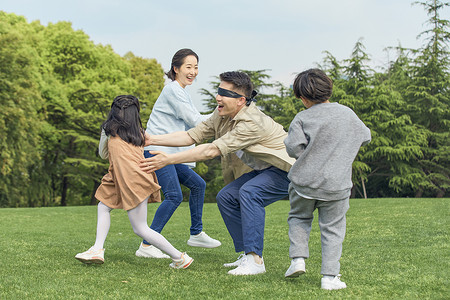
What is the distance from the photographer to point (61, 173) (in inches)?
1344

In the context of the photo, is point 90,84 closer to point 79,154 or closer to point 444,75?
point 79,154

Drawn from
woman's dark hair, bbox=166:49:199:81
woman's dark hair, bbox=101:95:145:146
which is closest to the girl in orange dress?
woman's dark hair, bbox=101:95:145:146

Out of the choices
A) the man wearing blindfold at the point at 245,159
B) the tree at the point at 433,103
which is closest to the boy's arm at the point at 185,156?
the man wearing blindfold at the point at 245,159

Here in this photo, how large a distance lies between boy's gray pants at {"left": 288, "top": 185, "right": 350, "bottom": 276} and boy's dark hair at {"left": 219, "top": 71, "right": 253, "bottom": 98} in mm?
1167

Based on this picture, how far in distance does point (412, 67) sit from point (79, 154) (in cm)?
2305

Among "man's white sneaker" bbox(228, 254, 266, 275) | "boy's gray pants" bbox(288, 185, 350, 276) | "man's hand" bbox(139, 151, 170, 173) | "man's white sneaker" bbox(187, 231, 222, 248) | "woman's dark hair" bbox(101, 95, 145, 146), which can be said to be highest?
"woman's dark hair" bbox(101, 95, 145, 146)

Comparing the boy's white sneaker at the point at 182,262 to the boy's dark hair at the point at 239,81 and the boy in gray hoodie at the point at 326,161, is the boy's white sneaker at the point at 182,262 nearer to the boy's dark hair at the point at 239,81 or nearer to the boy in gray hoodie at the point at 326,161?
the boy in gray hoodie at the point at 326,161

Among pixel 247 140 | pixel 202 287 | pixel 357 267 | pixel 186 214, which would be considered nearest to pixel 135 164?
pixel 247 140

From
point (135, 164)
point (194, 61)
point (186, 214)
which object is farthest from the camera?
point (186, 214)

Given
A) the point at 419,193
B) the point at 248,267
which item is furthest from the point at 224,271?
the point at 419,193

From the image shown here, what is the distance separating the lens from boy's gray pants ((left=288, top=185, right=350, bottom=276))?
12.9 ft

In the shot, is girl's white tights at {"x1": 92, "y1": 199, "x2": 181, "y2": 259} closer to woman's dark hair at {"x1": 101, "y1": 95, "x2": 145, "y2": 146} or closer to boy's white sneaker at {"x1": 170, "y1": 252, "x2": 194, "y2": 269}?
boy's white sneaker at {"x1": 170, "y1": 252, "x2": 194, "y2": 269}

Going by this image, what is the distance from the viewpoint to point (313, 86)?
4.02m

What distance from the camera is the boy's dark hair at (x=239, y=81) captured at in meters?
4.83
